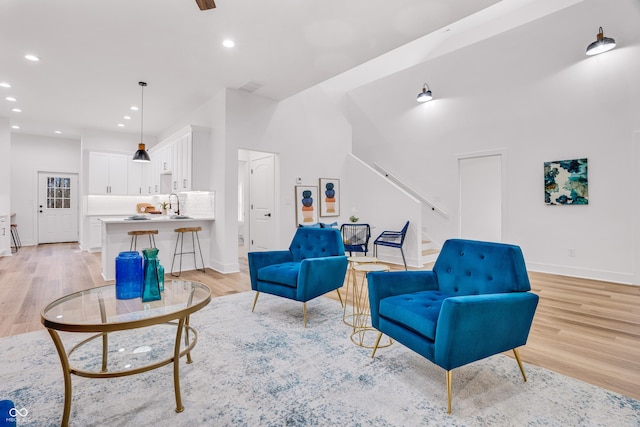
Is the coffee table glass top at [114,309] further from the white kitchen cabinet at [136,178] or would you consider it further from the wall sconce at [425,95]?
the white kitchen cabinet at [136,178]

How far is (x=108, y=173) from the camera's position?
A: 27.8 ft

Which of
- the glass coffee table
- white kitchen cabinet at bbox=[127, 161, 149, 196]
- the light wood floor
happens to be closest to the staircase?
the light wood floor

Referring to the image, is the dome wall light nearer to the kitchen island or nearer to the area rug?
the area rug

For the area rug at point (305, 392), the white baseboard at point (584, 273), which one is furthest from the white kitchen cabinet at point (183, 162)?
the white baseboard at point (584, 273)

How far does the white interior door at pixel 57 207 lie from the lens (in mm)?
9305

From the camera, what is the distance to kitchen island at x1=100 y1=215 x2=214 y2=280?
506cm

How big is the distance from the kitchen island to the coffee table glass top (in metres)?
2.95

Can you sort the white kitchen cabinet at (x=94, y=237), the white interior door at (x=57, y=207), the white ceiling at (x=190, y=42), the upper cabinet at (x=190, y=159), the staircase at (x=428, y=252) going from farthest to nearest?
1. the white interior door at (x=57, y=207)
2. the white kitchen cabinet at (x=94, y=237)
3. the staircase at (x=428, y=252)
4. the upper cabinet at (x=190, y=159)
5. the white ceiling at (x=190, y=42)

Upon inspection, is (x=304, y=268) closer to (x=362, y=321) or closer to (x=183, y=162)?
(x=362, y=321)

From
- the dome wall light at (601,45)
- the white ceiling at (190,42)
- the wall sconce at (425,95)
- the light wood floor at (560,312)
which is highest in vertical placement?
the wall sconce at (425,95)

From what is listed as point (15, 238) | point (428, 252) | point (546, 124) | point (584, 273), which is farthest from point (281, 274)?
point (15, 238)

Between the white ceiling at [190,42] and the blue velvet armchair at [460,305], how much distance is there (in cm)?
251

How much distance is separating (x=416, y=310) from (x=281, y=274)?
1557 millimetres

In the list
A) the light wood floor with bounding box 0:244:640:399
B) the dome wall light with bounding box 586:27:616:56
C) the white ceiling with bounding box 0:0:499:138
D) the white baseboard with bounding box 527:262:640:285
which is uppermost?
the dome wall light with bounding box 586:27:616:56
